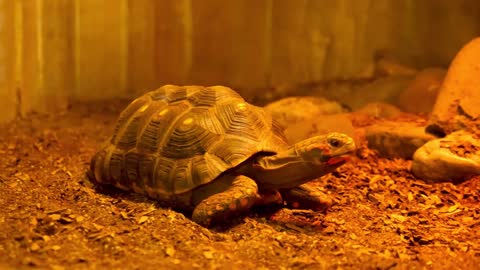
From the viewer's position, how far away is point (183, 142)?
3.59 meters

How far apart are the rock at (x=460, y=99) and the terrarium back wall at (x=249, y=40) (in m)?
1.59

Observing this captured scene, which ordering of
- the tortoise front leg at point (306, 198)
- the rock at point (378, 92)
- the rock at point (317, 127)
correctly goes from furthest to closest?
the rock at point (378, 92), the rock at point (317, 127), the tortoise front leg at point (306, 198)

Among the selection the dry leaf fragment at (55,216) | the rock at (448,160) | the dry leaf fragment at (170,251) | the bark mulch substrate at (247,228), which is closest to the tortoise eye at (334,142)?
the bark mulch substrate at (247,228)

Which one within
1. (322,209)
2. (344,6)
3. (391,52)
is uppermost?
(344,6)

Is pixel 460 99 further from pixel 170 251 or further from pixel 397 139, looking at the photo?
Answer: pixel 170 251

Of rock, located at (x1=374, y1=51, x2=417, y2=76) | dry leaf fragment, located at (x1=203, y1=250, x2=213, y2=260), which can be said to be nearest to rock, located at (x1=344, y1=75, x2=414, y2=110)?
rock, located at (x1=374, y1=51, x2=417, y2=76)

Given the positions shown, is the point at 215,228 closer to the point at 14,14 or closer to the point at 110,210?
the point at 110,210

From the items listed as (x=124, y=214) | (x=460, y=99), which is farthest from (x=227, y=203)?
(x=460, y=99)

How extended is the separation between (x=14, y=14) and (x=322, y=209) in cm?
335

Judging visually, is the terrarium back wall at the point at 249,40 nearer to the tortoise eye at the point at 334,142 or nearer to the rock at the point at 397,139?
the rock at the point at 397,139

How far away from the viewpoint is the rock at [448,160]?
13.9 ft

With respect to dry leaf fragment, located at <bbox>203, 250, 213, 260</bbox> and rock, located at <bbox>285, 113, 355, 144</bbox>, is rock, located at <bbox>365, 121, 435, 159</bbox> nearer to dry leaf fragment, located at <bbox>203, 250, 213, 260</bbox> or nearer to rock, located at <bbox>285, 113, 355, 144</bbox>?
rock, located at <bbox>285, 113, 355, 144</bbox>

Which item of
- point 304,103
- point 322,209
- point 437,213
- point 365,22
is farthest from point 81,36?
point 437,213

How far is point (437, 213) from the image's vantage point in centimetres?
384
